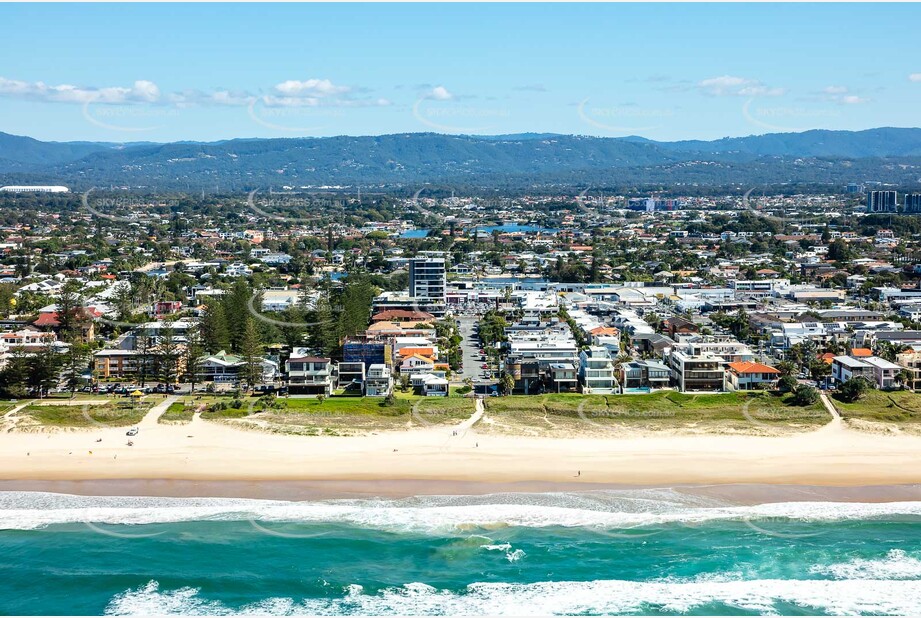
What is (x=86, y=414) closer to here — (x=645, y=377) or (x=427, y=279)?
(x=645, y=377)

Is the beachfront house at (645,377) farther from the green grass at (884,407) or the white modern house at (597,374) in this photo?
the green grass at (884,407)

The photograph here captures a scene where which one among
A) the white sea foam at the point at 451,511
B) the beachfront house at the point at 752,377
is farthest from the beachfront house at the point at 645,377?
the white sea foam at the point at 451,511

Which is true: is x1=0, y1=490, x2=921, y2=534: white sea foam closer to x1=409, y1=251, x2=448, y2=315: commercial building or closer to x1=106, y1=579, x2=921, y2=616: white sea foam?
x1=106, y1=579, x2=921, y2=616: white sea foam

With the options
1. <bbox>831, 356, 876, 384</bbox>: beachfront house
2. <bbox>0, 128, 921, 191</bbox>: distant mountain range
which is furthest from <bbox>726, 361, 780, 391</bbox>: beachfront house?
<bbox>0, 128, 921, 191</bbox>: distant mountain range

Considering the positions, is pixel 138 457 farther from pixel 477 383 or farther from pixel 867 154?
pixel 867 154

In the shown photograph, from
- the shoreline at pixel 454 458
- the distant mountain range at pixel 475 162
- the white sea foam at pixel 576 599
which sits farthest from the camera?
the distant mountain range at pixel 475 162

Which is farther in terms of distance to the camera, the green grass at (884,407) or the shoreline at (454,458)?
the green grass at (884,407)
